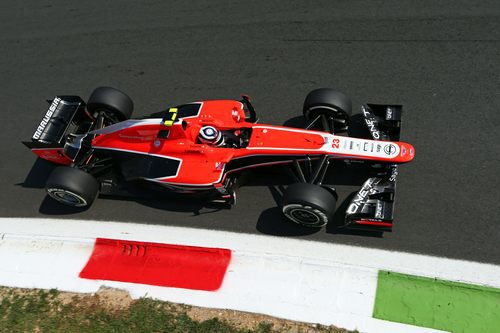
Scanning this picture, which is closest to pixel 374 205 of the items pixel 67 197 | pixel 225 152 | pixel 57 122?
pixel 225 152

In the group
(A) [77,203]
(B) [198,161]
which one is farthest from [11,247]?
(B) [198,161]

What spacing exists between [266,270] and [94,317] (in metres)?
2.69

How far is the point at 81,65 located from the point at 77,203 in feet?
13.0

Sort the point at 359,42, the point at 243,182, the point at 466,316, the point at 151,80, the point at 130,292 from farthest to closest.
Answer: the point at 151,80 < the point at 359,42 < the point at 243,182 < the point at 130,292 < the point at 466,316

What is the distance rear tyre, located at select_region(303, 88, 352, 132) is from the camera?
7.41m

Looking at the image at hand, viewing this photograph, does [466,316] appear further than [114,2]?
No

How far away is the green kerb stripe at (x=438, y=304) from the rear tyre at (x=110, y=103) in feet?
17.3

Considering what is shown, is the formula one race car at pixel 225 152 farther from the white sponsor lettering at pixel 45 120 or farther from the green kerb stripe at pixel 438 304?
the green kerb stripe at pixel 438 304

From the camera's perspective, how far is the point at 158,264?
7.41 m

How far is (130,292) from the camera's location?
23.4 feet

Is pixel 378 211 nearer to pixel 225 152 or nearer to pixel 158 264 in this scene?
pixel 225 152

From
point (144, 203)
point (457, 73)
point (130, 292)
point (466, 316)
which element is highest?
point (457, 73)

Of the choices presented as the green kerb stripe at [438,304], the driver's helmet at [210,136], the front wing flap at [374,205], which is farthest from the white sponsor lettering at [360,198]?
the driver's helmet at [210,136]

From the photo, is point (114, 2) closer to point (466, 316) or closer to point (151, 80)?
point (151, 80)
